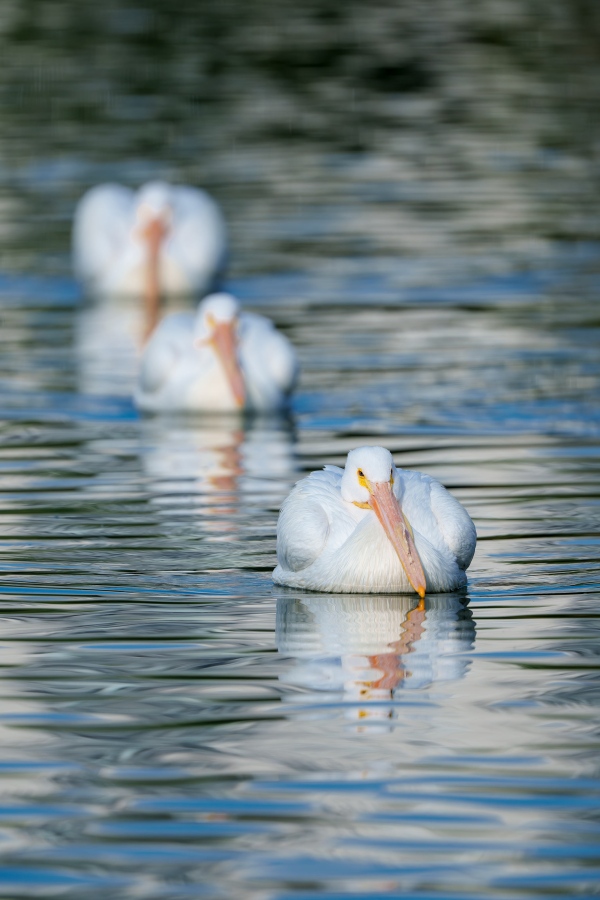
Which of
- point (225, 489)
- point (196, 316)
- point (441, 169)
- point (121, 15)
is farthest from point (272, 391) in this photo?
point (121, 15)

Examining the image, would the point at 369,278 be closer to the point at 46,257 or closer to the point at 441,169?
the point at 46,257

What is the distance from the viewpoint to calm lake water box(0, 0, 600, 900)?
17.1 ft

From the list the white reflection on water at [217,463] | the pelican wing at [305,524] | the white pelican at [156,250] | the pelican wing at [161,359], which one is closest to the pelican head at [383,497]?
the pelican wing at [305,524]

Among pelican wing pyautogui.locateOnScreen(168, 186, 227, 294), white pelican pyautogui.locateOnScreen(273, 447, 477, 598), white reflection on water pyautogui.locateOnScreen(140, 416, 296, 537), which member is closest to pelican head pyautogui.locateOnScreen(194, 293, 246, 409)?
white reflection on water pyautogui.locateOnScreen(140, 416, 296, 537)

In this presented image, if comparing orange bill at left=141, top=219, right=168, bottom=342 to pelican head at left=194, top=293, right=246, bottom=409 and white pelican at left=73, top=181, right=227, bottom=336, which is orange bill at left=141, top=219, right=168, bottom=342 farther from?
pelican head at left=194, top=293, right=246, bottom=409

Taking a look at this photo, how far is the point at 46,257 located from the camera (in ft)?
60.2

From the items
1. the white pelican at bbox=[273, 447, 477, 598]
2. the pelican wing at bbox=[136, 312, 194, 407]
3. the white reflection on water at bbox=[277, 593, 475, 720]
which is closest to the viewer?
the white reflection on water at bbox=[277, 593, 475, 720]

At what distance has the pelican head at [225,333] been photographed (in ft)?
40.3

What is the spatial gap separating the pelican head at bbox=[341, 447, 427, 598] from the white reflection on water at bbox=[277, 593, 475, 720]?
0.16m

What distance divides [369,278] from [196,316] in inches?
143

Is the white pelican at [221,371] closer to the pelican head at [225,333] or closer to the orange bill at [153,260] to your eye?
the pelican head at [225,333]

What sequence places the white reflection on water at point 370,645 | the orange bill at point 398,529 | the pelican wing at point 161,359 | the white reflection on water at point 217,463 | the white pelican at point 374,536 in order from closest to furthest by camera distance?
the white reflection on water at point 370,645
the orange bill at point 398,529
the white pelican at point 374,536
the white reflection on water at point 217,463
the pelican wing at point 161,359

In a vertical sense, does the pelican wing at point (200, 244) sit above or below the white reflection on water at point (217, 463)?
above

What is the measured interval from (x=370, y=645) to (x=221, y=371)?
18.0ft
